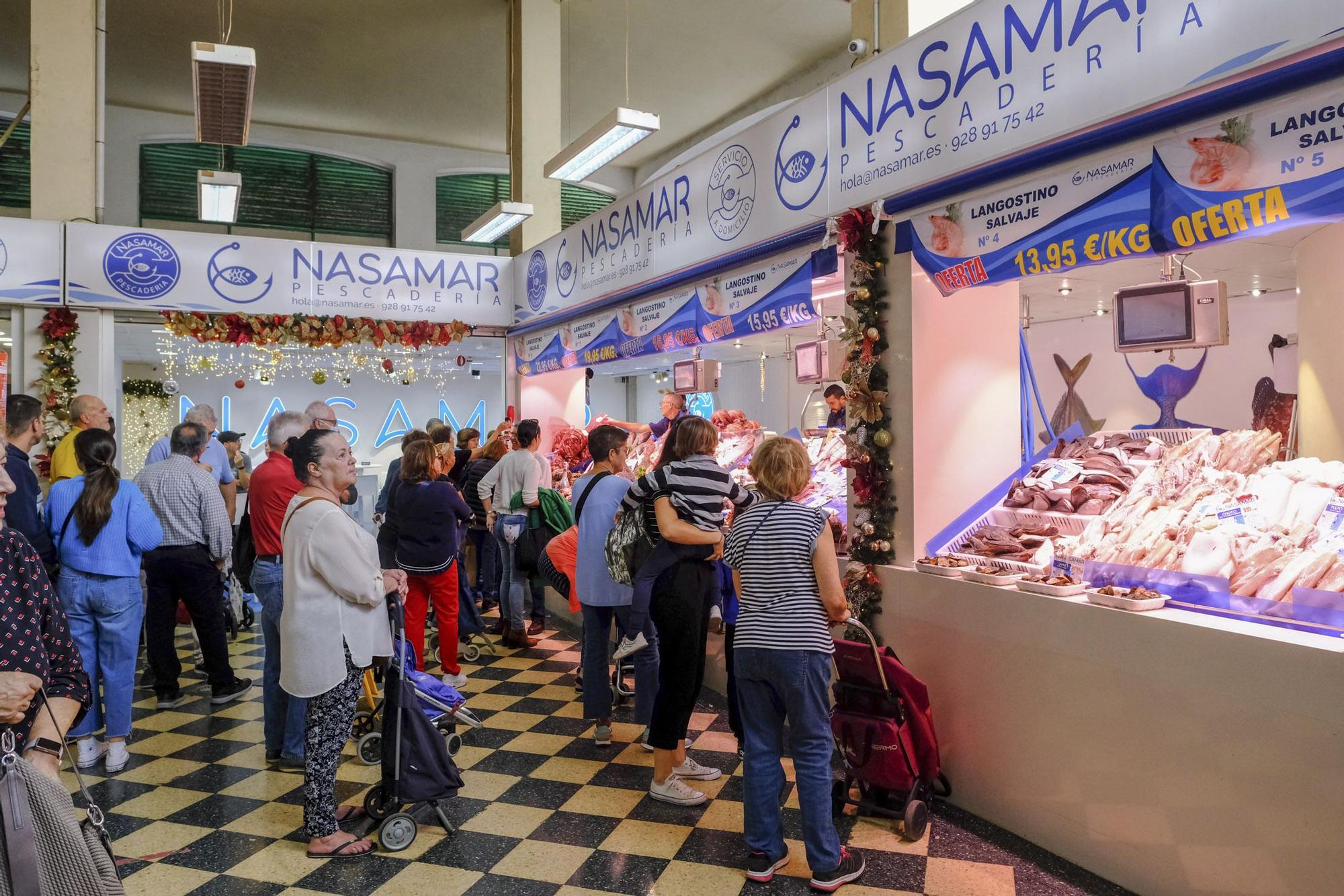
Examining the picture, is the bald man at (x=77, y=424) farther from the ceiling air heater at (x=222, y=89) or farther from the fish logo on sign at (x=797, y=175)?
the fish logo on sign at (x=797, y=175)

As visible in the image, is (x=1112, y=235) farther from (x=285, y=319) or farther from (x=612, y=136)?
(x=285, y=319)

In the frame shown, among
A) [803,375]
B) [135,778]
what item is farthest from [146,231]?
[803,375]

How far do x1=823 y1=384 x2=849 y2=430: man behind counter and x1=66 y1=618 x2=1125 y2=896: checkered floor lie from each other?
243 centimetres

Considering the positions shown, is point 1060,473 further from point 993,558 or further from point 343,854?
point 343,854

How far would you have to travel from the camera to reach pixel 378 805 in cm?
357

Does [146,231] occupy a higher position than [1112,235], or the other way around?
[146,231]

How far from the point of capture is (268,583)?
4.57 m

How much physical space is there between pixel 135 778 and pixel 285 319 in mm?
5246

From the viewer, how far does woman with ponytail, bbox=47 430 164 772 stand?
4.26 m

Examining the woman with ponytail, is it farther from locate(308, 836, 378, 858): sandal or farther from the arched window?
the arched window

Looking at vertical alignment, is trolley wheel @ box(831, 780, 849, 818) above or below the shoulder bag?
below

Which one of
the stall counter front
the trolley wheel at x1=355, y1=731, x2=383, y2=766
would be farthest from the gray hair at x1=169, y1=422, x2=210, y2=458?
the stall counter front

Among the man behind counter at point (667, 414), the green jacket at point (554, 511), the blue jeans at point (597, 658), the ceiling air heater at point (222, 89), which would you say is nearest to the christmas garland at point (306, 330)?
the ceiling air heater at point (222, 89)

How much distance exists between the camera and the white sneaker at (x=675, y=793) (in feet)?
12.4
